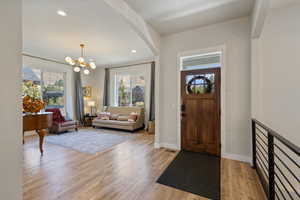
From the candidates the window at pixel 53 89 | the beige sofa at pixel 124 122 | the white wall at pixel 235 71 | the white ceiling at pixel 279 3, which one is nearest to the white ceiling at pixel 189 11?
the white wall at pixel 235 71

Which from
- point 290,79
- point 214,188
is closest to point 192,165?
point 214,188

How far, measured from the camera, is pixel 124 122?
5.18m

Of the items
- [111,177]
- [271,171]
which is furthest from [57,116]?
[271,171]

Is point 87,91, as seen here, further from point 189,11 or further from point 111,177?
point 189,11

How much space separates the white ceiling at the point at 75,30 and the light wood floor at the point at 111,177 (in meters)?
2.84

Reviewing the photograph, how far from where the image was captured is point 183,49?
3.30 metres

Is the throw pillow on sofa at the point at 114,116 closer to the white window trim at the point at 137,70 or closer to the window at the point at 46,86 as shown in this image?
the white window trim at the point at 137,70

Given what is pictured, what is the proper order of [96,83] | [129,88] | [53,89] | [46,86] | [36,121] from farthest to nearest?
[96,83] < [129,88] < [53,89] < [46,86] < [36,121]

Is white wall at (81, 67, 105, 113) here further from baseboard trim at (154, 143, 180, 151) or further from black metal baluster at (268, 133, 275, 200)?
black metal baluster at (268, 133, 275, 200)

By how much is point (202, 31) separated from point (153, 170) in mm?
3143

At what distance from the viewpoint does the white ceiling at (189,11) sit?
7.63 feet

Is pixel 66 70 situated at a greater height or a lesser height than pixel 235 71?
greater

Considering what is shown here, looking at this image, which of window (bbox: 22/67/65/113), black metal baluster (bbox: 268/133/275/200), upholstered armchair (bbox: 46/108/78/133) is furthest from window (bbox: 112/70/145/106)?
black metal baluster (bbox: 268/133/275/200)

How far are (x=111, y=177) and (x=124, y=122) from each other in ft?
10.1
